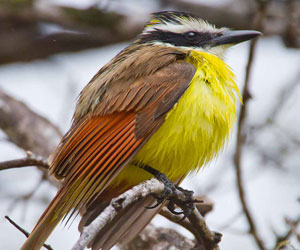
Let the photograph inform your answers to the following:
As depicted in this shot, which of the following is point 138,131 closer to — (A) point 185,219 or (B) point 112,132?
(B) point 112,132

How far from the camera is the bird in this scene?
4.06 meters

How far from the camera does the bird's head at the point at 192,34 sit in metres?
4.95

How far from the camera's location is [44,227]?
3.95m

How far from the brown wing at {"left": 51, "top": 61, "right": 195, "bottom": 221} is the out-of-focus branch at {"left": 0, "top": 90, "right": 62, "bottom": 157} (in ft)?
3.65

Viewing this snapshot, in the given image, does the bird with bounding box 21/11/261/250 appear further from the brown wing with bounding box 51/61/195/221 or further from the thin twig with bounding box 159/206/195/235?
the thin twig with bounding box 159/206/195/235

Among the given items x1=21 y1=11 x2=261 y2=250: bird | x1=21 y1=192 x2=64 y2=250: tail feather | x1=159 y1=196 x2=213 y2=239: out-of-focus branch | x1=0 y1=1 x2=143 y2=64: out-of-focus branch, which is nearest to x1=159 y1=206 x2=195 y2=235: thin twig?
x1=159 y1=196 x2=213 y2=239: out-of-focus branch

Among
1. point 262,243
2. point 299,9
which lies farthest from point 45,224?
point 299,9

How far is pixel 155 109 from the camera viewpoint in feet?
14.0

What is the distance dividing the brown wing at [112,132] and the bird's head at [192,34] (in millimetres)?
509

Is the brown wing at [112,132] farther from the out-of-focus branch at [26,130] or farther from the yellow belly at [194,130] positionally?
the out-of-focus branch at [26,130]

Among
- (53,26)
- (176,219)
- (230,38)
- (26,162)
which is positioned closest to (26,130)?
(26,162)

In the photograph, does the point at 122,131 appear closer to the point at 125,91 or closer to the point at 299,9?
the point at 125,91

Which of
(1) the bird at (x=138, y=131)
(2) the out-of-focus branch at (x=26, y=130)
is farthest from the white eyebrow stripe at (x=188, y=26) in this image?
(2) the out-of-focus branch at (x=26, y=130)

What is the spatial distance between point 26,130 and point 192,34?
5.91ft
